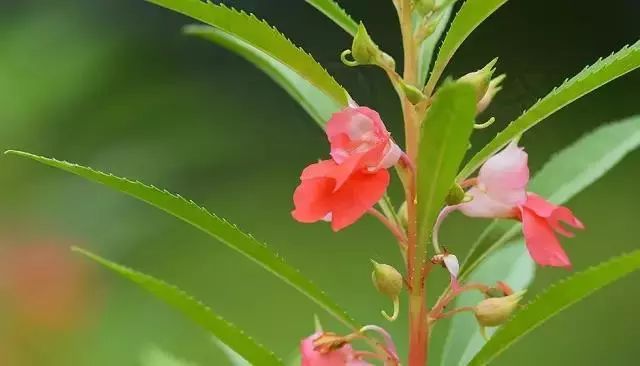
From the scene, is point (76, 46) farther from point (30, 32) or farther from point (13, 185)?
point (13, 185)

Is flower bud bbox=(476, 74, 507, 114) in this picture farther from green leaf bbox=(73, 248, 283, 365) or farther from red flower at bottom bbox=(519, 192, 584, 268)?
green leaf bbox=(73, 248, 283, 365)

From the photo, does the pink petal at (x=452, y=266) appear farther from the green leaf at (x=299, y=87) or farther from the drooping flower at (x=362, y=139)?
the green leaf at (x=299, y=87)

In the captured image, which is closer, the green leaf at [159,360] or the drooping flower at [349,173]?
the drooping flower at [349,173]

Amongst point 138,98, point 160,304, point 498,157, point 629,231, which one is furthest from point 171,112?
point 498,157

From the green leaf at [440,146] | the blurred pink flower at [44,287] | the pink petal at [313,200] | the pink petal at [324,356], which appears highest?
the blurred pink flower at [44,287]

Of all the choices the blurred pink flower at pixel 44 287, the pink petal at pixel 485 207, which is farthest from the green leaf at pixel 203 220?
the blurred pink flower at pixel 44 287

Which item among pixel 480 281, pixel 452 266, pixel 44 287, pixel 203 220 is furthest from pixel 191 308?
pixel 44 287
